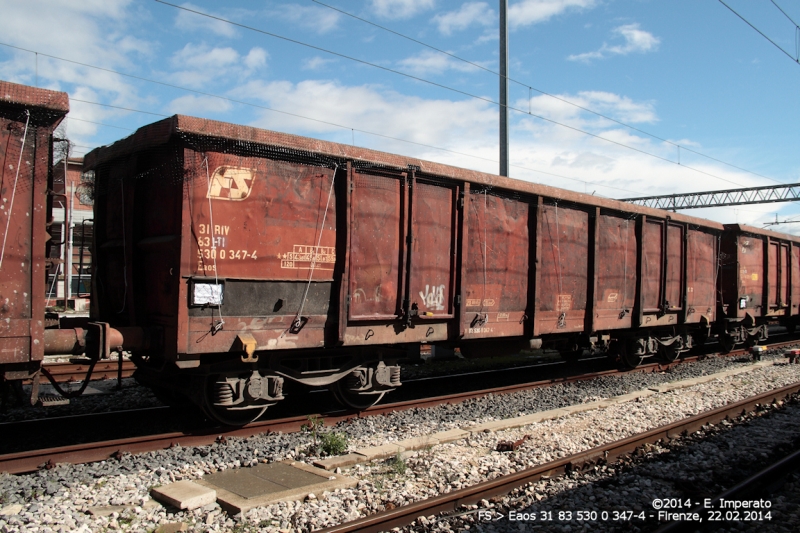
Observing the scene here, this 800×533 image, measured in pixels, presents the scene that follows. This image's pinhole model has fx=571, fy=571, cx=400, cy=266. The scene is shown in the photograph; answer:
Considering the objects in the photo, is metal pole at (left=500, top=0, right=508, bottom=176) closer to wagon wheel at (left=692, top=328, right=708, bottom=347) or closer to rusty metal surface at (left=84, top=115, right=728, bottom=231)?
rusty metal surface at (left=84, top=115, right=728, bottom=231)

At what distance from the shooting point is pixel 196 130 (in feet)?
18.8

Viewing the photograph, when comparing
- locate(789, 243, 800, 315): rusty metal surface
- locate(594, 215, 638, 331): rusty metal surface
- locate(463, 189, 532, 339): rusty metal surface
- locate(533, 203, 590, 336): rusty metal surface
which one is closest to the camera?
locate(463, 189, 532, 339): rusty metal surface

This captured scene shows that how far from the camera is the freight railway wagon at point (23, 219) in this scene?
4.62 metres

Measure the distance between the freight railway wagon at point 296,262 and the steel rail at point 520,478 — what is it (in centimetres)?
263

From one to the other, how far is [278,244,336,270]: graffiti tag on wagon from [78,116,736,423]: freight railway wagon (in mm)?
13

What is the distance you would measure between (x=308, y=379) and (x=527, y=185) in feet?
15.5

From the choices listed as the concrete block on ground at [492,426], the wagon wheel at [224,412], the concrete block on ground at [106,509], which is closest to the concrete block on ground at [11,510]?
the concrete block on ground at [106,509]

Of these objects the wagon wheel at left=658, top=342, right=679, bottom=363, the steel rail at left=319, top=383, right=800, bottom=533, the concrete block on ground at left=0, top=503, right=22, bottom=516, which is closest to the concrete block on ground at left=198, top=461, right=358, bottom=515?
the steel rail at left=319, top=383, right=800, bottom=533

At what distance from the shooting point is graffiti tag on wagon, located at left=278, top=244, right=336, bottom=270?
6498 mm

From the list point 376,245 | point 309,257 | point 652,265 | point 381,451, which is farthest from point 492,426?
point 652,265

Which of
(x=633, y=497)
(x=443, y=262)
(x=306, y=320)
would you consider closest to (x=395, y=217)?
(x=443, y=262)

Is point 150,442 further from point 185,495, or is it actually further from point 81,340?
point 185,495

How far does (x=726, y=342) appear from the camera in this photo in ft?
50.6

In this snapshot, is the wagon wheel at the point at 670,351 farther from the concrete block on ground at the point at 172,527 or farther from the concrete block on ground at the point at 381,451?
the concrete block on ground at the point at 172,527
